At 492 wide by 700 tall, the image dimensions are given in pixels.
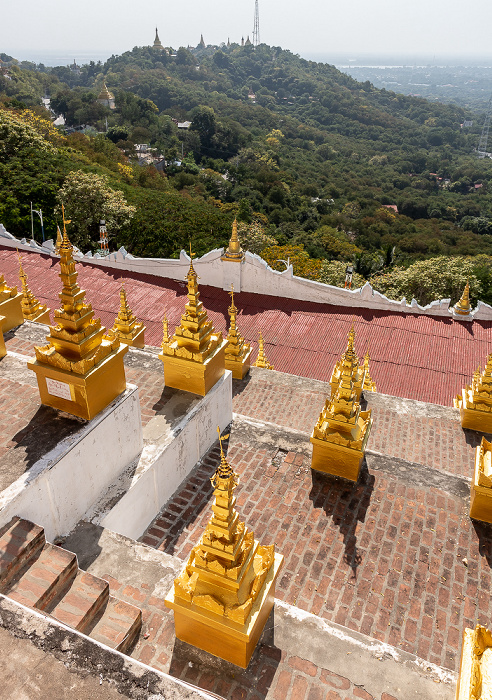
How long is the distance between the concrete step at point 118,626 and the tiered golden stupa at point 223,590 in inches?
18.7

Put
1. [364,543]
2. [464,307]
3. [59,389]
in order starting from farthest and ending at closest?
[464,307]
[364,543]
[59,389]

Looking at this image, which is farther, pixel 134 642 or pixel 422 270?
pixel 422 270

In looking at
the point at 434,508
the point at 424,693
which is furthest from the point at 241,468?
the point at 424,693

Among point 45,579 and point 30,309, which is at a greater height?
point 45,579

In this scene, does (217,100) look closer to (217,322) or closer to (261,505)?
(217,322)

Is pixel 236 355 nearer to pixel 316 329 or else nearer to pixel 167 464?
pixel 167 464

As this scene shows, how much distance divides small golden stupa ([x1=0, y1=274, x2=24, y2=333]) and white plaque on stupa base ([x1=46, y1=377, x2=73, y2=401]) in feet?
13.7

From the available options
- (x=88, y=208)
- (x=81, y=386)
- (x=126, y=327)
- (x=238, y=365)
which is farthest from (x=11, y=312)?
(x=88, y=208)

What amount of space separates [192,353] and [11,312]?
4610 millimetres

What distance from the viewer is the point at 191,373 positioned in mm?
8828

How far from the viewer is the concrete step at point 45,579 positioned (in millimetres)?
5301

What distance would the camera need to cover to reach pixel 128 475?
7441 mm

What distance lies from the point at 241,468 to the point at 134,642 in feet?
12.7

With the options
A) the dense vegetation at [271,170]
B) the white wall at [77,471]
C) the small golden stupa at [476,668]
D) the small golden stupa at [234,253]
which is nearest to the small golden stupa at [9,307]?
the white wall at [77,471]
